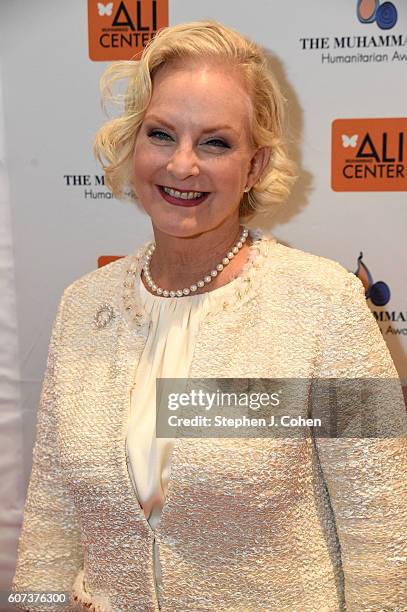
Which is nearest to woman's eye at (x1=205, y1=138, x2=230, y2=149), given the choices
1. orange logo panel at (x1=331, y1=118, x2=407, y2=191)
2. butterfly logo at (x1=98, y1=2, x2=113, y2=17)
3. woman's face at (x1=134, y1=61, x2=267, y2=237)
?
woman's face at (x1=134, y1=61, x2=267, y2=237)

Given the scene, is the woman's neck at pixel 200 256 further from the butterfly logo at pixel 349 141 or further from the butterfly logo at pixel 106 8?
the butterfly logo at pixel 106 8

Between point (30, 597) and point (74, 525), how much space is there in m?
0.16

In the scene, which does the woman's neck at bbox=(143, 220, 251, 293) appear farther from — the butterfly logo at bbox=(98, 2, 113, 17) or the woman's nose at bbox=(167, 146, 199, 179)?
the butterfly logo at bbox=(98, 2, 113, 17)

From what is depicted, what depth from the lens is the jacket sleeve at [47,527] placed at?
4.33 ft

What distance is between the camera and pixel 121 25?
1.64 metres

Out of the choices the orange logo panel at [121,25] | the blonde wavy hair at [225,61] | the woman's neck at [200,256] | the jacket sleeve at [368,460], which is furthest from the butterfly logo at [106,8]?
the jacket sleeve at [368,460]

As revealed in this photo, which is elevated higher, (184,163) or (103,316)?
(184,163)

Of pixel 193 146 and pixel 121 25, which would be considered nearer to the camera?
pixel 193 146

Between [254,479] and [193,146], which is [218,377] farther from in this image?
[193,146]

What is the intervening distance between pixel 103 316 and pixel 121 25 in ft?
2.42

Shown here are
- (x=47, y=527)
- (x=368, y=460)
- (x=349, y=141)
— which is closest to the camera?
(x=368, y=460)

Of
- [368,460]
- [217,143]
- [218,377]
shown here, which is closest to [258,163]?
[217,143]

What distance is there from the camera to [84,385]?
124 cm

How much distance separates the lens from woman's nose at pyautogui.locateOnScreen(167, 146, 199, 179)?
3.65ft
